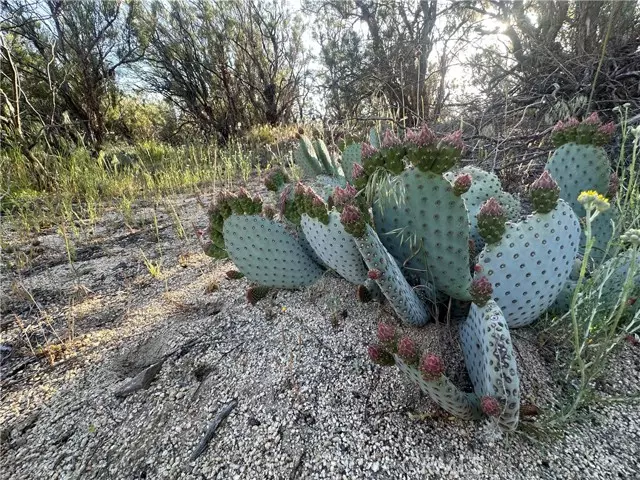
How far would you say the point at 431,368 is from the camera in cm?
71

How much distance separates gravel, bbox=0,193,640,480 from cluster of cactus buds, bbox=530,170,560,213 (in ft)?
1.52

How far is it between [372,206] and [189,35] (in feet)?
30.8

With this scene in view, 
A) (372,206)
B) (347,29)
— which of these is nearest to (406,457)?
(372,206)

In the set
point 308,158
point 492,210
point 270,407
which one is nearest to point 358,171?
point 492,210

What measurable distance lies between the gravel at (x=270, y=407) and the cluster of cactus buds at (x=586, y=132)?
2.47 ft

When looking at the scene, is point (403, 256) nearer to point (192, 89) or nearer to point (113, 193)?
point (113, 193)

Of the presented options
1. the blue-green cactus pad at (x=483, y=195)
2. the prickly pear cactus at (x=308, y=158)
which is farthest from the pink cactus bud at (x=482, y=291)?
the prickly pear cactus at (x=308, y=158)

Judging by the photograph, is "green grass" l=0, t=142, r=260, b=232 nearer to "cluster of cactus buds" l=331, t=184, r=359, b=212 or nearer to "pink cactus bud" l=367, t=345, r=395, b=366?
"cluster of cactus buds" l=331, t=184, r=359, b=212

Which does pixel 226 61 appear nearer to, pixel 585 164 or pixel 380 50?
pixel 380 50

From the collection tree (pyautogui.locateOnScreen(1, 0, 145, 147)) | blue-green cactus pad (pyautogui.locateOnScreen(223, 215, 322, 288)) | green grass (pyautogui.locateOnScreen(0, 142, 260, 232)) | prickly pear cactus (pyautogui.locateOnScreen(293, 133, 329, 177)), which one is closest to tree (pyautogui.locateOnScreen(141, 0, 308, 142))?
tree (pyautogui.locateOnScreen(1, 0, 145, 147))

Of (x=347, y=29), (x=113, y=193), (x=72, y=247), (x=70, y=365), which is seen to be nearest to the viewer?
(x=70, y=365)

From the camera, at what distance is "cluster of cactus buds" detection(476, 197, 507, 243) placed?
90cm

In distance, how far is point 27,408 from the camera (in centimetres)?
114

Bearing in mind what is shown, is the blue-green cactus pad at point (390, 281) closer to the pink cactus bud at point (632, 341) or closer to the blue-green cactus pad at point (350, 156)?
the pink cactus bud at point (632, 341)
